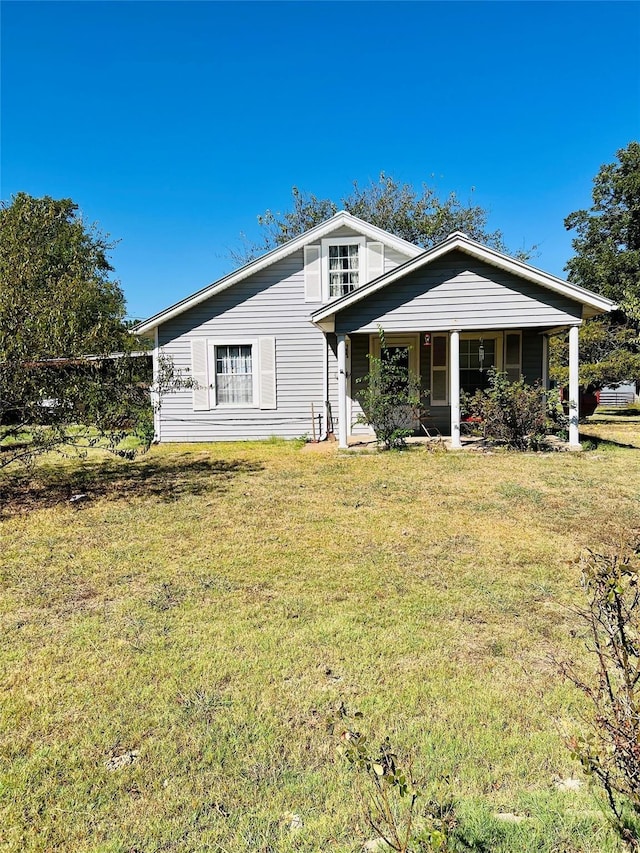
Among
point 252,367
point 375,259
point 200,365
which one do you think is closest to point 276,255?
point 375,259

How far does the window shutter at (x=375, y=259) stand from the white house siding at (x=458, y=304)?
284cm

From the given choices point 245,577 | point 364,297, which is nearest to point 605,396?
point 364,297

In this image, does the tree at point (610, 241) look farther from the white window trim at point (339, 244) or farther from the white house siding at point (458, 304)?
the white house siding at point (458, 304)

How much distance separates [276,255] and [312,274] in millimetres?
1027

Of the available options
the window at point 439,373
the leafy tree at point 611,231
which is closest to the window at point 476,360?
the window at point 439,373

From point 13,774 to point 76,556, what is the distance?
9.36ft

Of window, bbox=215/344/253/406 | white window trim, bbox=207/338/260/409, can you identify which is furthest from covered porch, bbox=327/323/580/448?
window, bbox=215/344/253/406

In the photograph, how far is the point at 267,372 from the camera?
42.4ft

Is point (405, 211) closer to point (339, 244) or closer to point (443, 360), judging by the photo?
point (339, 244)

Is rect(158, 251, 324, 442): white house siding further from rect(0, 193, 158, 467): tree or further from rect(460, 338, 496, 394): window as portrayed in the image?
rect(0, 193, 158, 467): tree

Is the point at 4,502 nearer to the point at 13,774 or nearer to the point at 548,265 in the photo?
the point at 13,774

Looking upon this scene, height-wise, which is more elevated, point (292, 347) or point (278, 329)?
point (278, 329)

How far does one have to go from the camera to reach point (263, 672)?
2770 millimetres

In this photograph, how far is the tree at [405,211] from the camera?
27250 mm
